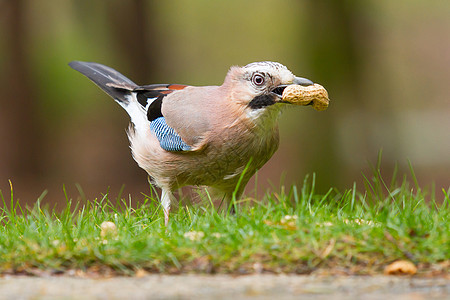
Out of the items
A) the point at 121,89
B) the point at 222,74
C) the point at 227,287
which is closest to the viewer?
the point at 227,287

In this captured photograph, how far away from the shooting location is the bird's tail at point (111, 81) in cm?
589

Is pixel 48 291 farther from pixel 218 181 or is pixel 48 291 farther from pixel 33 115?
pixel 33 115

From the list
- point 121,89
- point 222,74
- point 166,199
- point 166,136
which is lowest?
point 222,74

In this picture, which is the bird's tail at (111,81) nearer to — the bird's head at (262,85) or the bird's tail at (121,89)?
the bird's tail at (121,89)

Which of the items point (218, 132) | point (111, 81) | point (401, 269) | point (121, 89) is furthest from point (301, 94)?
point (111, 81)

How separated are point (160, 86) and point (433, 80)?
14352 millimetres

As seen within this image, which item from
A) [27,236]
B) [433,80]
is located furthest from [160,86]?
[433,80]

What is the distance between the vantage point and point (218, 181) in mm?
4723

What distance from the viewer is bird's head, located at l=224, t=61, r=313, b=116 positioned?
4422mm

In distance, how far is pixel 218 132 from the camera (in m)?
4.52

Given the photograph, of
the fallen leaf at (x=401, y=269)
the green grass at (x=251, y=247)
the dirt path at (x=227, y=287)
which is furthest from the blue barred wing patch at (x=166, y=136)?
the fallen leaf at (x=401, y=269)

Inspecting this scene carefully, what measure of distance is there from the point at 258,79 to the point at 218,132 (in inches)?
17.6

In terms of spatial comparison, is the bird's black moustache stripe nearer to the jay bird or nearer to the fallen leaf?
the jay bird

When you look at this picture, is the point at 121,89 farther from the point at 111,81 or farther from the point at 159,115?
the point at 159,115
